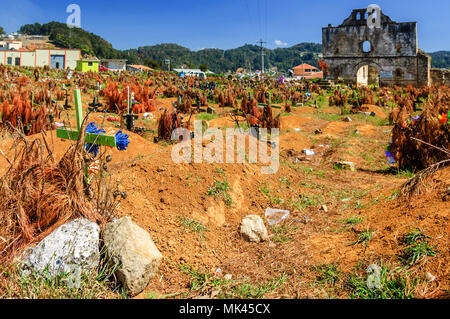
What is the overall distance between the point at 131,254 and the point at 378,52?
117 feet

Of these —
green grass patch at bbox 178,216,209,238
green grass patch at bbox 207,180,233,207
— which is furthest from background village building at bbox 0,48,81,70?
green grass patch at bbox 178,216,209,238

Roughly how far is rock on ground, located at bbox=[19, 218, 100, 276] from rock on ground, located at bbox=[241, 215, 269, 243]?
149 cm

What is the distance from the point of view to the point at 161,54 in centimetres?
14712

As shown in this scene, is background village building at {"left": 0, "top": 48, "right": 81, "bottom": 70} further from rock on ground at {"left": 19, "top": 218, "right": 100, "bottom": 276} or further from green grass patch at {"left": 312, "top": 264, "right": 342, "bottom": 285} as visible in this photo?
green grass patch at {"left": 312, "top": 264, "right": 342, "bottom": 285}

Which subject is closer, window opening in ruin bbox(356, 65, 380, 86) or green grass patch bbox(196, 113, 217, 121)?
green grass patch bbox(196, 113, 217, 121)

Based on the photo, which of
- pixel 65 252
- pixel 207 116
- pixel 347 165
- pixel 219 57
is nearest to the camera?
A: pixel 65 252

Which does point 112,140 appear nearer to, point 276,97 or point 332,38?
point 276,97

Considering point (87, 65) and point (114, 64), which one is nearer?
point (87, 65)

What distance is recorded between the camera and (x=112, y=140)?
3139 millimetres

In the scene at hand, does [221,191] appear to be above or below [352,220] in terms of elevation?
above

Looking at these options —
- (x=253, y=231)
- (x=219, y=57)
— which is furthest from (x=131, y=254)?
(x=219, y=57)

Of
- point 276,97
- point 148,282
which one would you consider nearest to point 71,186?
point 148,282

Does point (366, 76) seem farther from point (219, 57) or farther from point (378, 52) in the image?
point (219, 57)

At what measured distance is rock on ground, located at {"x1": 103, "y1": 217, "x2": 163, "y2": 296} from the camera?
2320mm
